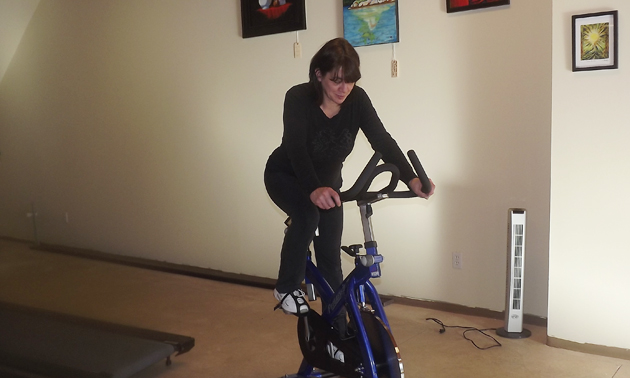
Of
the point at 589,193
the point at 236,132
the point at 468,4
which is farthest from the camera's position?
the point at 236,132

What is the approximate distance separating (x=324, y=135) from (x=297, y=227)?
1.14 feet

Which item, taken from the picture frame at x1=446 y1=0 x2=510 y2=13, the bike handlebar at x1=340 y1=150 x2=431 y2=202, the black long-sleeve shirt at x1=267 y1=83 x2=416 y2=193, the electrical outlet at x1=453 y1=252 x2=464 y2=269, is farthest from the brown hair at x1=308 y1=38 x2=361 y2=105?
the electrical outlet at x1=453 y1=252 x2=464 y2=269

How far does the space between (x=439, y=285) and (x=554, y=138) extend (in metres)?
1.10

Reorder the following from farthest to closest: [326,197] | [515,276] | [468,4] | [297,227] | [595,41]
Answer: [468,4] → [515,276] → [595,41] → [297,227] → [326,197]

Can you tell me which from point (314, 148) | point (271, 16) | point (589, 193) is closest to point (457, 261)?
point (589, 193)

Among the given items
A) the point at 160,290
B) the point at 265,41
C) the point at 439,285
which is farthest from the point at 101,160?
the point at 439,285

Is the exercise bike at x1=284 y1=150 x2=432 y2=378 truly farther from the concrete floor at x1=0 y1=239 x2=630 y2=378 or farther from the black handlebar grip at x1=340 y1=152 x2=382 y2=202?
the concrete floor at x1=0 y1=239 x2=630 y2=378

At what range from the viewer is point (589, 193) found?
9.25ft

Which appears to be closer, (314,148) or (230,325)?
(314,148)

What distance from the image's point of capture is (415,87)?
3471 mm

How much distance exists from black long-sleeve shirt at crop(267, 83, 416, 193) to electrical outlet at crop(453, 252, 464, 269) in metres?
1.36

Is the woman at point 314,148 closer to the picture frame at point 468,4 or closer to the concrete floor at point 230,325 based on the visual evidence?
the concrete floor at point 230,325

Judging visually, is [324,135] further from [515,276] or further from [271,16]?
[271,16]

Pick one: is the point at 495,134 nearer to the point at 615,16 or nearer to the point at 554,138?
the point at 554,138
